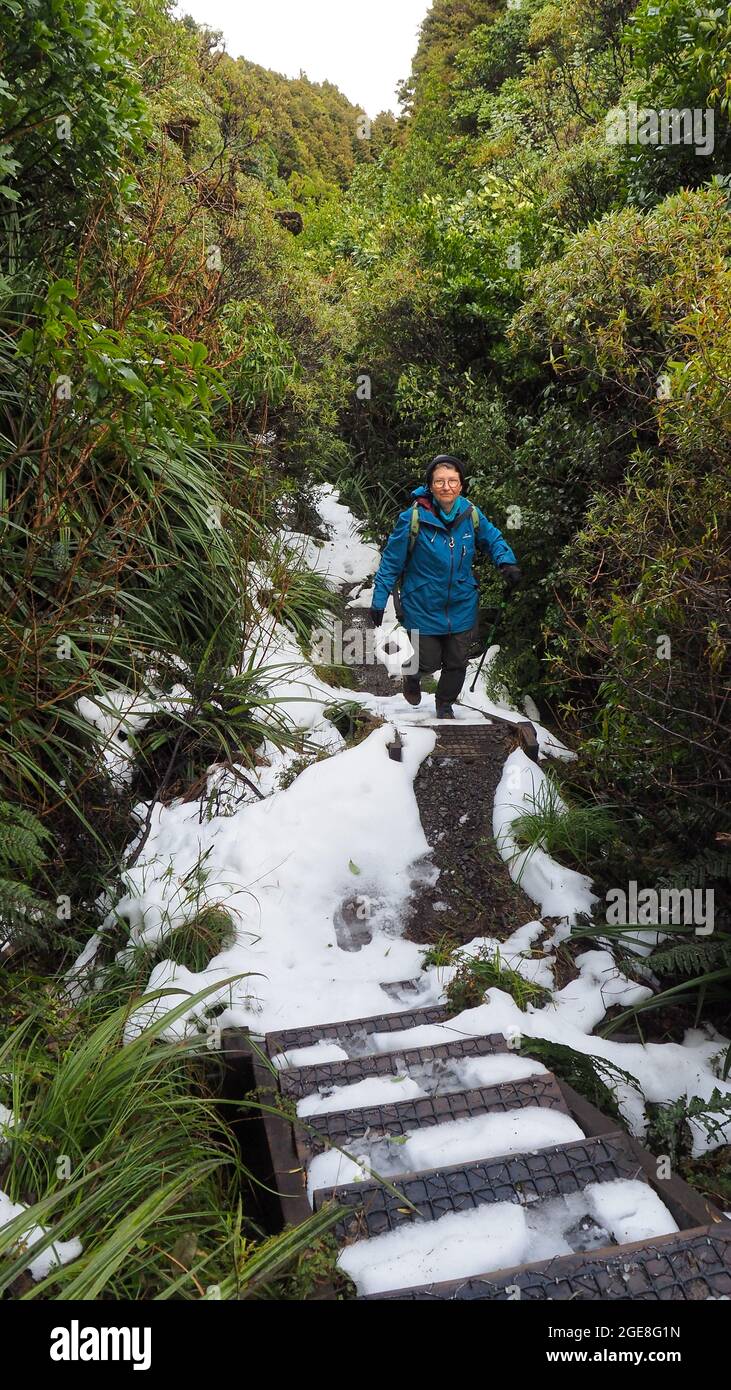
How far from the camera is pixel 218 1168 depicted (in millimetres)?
2711

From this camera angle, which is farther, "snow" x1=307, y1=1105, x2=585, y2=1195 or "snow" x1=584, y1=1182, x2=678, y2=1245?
"snow" x1=307, y1=1105, x2=585, y2=1195

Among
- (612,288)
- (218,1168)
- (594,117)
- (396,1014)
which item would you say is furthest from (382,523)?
(218,1168)

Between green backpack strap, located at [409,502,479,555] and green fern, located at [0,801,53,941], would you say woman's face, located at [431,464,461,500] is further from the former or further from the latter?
green fern, located at [0,801,53,941]

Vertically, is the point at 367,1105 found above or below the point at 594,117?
below

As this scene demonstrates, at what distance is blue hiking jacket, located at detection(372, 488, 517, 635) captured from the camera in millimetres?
5441

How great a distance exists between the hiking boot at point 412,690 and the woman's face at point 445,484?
1.28m

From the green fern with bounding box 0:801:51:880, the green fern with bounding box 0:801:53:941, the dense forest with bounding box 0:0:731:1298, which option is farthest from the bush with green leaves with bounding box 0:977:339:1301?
the green fern with bounding box 0:801:51:880

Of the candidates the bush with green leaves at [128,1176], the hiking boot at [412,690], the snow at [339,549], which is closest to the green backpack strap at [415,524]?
the hiking boot at [412,690]

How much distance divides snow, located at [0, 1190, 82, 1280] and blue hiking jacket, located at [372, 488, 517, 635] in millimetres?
3827

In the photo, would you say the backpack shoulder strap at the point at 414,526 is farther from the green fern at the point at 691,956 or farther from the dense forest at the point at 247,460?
the green fern at the point at 691,956

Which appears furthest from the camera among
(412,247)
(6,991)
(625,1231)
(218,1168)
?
(412,247)
